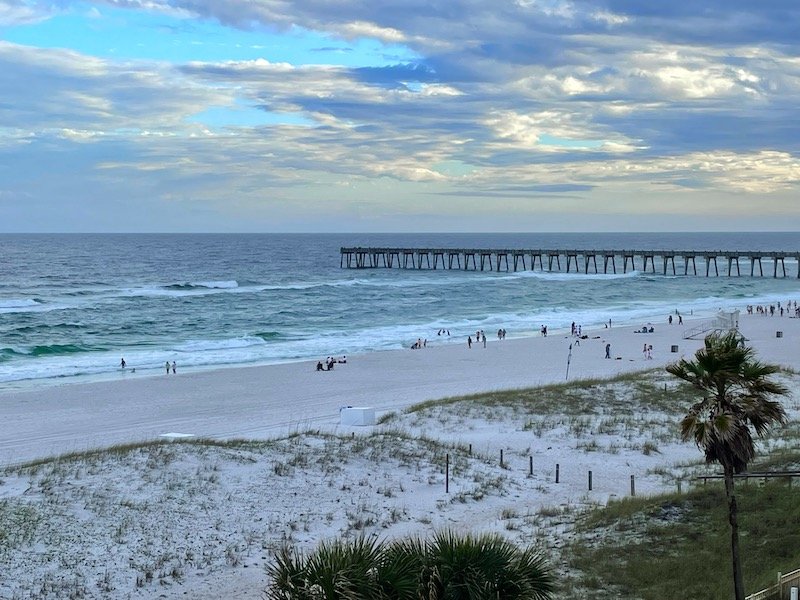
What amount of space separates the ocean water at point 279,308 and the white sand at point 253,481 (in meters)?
10.7

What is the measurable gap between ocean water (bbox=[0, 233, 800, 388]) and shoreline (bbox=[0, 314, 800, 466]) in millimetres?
3983

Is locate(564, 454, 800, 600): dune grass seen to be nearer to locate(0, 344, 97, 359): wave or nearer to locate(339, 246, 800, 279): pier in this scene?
locate(0, 344, 97, 359): wave

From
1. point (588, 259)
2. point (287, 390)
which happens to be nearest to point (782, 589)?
point (287, 390)

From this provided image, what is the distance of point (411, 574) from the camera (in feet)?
24.2

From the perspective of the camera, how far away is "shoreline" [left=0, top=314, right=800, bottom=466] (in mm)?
25906

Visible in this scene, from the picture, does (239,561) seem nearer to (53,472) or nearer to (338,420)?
(53,472)

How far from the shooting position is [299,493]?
16.6 metres

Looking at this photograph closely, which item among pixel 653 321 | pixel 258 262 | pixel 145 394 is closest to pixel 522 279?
pixel 653 321

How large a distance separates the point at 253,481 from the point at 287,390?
55.3ft

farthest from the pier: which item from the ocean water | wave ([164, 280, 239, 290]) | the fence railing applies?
the fence railing

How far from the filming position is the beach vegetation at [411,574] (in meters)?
7.09

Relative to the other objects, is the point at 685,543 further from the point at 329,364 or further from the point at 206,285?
the point at 206,285

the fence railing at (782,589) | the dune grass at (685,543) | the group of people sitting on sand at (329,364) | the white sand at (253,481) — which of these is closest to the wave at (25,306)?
the group of people sitting on sand at (329,364)

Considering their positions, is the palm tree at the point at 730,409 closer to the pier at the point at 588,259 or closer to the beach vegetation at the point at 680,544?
the beach vegetation at the point at 680,544
